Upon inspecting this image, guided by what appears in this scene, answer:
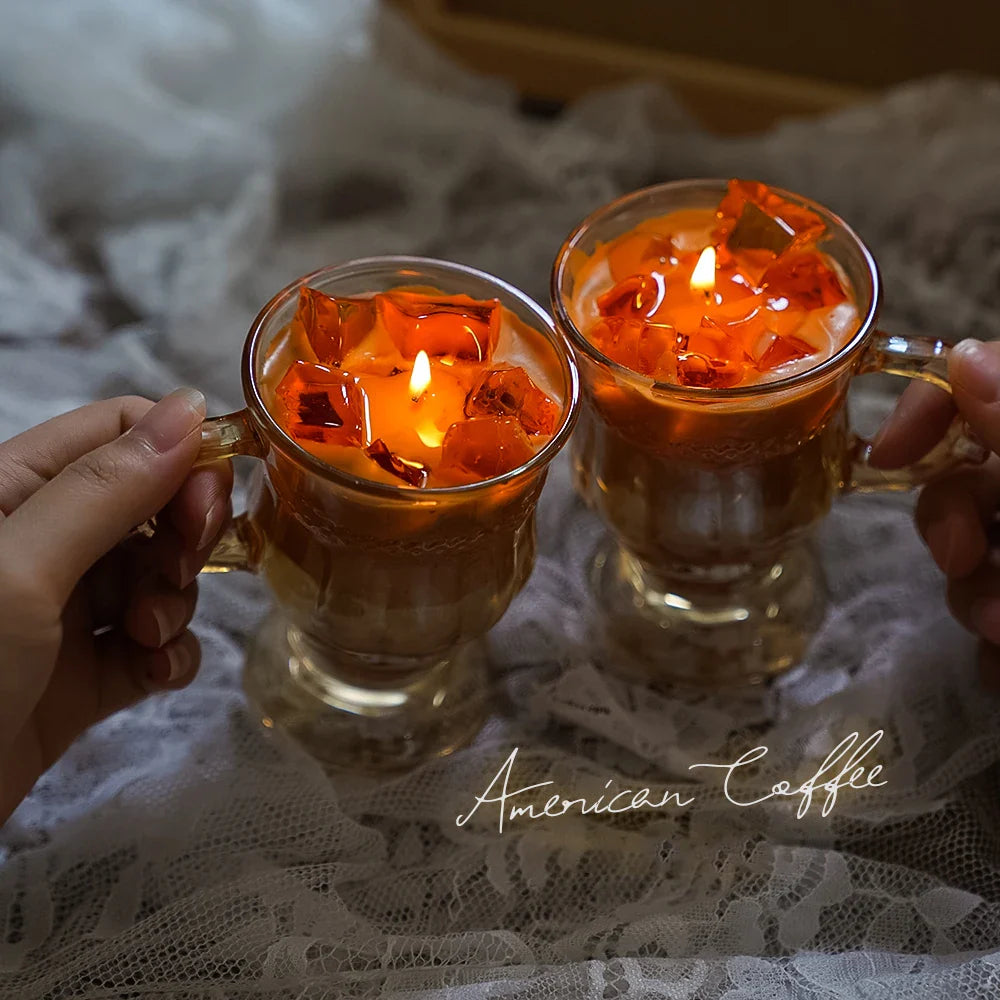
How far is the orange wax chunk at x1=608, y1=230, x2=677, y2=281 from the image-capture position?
802 millimetres

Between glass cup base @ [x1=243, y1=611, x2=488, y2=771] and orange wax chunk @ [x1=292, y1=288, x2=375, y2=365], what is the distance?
0.21 m

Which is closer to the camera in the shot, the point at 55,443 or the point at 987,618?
the point at 55,443

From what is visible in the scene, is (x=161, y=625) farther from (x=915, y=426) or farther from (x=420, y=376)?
(x=915, y=426)

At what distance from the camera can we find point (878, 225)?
44.2 inches

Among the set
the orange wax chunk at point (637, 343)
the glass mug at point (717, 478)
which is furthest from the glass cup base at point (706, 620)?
the orange wax chunk at point (637, 343)

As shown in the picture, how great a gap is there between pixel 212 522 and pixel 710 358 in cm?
29

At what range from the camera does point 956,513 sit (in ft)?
2.78

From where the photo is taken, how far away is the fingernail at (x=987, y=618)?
32.0 inches

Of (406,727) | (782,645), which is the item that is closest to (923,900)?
(782,645)

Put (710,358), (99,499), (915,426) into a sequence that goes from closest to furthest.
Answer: (99,499) < (710,358) < (915,426)

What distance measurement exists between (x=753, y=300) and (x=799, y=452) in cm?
9

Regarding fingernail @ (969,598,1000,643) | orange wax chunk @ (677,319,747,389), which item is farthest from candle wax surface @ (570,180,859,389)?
fingernail @ (969,598,1000,643)

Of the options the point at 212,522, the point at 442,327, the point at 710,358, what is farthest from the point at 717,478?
the point at 212,522

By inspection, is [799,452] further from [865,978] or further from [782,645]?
[865,978]
